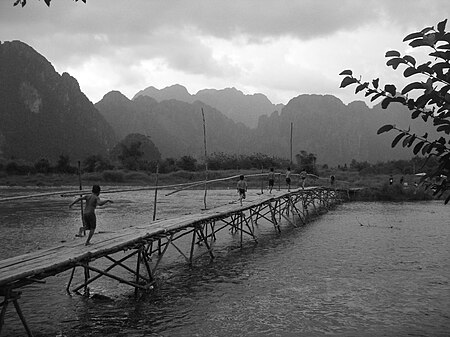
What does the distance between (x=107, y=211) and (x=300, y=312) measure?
25.9m

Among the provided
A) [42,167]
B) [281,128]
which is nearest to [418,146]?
[42,167]

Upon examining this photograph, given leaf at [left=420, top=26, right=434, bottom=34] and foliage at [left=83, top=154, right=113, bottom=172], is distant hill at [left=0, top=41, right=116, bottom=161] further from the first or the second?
leaf at [left=420, top=26, right=434, bottom=34]

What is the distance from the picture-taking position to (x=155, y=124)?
144250mm

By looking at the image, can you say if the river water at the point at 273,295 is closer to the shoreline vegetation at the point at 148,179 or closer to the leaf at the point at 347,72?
the leaf at the point at 347,72

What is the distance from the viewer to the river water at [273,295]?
9312mm

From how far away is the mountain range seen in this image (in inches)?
4257

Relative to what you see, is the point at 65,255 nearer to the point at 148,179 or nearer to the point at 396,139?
the point at 396,139

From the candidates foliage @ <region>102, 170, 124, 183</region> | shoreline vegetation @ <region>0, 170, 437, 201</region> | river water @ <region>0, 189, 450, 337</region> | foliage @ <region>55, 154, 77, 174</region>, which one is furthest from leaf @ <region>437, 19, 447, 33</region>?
foliage @ <region>55, 154, 77, 174</region>

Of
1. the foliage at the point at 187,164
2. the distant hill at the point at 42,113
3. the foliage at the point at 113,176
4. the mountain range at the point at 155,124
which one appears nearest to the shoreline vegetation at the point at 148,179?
the foliage at the point at 113,176

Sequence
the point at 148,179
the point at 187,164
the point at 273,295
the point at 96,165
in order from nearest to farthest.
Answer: the point at 273,295
the point at 148,179
the point at 96,165
the point at 187,164

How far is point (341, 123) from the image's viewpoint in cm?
14475

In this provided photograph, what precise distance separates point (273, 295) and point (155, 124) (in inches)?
5350

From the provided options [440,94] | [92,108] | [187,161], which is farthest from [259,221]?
[92,108]

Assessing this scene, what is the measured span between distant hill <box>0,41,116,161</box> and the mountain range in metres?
0.23
